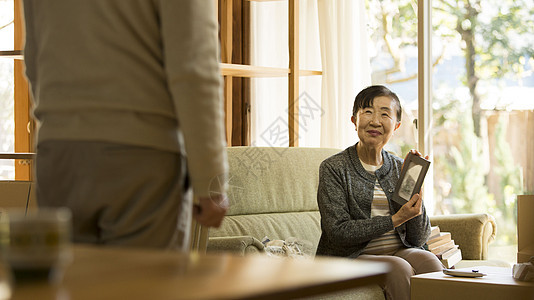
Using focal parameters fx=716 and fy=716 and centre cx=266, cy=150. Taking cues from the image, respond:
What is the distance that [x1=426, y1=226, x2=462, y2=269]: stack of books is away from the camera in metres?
3.10

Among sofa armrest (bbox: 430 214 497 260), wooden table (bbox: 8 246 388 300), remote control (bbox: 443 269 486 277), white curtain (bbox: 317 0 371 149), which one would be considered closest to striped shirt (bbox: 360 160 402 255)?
remote control (bbox: 443 269 486 277)

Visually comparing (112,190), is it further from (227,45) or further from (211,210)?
(227,45)

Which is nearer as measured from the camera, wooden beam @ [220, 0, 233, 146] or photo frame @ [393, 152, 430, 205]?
photo frame @ [393, 152, 430, 205]

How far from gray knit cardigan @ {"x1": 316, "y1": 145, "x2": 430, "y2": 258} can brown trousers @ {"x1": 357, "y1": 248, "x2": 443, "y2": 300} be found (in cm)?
7

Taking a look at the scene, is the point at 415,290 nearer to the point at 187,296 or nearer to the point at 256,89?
the point at 187,296

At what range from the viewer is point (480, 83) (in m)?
4.36

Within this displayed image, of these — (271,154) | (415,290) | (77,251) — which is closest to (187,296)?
(77,251)

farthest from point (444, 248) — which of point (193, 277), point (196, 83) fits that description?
point (193, 277)

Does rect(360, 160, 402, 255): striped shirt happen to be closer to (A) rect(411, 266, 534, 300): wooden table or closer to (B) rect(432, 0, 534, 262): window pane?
(A) rect(411, 266, 534, 300): wooden table

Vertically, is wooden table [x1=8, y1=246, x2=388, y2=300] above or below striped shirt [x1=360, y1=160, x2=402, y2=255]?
above

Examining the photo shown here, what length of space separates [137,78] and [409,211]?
5.80 feet

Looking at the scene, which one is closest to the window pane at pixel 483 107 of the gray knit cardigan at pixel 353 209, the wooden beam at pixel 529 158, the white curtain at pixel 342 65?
the wooden beam at pixel 529 158

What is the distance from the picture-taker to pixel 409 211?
9.11 feet

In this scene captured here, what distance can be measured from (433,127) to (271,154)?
1517mm
